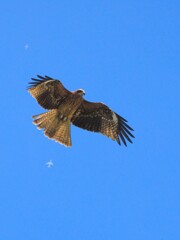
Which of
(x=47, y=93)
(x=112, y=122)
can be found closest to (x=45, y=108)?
(x=47, y=93)

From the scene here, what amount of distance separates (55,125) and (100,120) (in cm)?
128

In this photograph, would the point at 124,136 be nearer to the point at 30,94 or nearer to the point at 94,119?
the point at 94,119

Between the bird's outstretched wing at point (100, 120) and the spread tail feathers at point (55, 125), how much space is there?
441mm

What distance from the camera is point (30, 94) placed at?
71.5 feet

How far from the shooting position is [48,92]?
72.6 feet

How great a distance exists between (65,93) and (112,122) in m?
1.51

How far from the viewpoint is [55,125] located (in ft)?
73.4

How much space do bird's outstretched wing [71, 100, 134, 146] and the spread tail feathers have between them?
1.45 ft

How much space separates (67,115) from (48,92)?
0.83 meters

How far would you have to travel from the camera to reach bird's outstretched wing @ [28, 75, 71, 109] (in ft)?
71.7

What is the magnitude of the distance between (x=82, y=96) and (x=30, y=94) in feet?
4.46

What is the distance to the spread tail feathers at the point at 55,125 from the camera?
22.2m

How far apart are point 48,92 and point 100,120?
5.52 feet

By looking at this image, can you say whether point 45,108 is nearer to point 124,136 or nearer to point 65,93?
point 65,93
